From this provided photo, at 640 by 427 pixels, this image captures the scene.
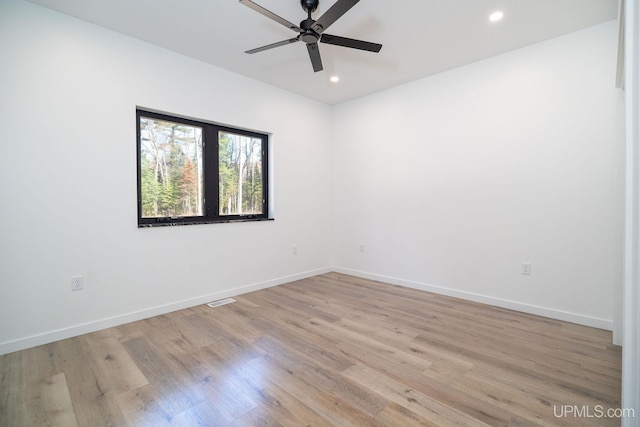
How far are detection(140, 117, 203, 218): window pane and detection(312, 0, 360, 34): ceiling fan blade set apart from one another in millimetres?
1870

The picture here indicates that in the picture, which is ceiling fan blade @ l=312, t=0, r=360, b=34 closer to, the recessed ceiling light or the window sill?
Result: the recessed ceiling light

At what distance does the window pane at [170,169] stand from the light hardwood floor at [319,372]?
1140mm

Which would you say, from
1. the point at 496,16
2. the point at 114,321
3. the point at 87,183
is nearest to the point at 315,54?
the point at 496,16

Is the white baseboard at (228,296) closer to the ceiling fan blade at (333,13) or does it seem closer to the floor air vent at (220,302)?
the floor air vent at (220,302)

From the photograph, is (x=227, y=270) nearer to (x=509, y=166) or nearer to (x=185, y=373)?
(x=185, y=373)

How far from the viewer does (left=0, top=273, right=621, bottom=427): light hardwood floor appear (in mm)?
1484

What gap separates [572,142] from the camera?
261 cm

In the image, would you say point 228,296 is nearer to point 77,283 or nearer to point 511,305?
point 77,283

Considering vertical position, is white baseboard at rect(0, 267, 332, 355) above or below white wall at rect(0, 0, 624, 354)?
below

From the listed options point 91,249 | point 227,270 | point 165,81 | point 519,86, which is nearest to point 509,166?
point 519,86

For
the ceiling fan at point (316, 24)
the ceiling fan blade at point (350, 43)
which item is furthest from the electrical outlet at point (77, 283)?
the ceiling fan blade at point (350, 43)

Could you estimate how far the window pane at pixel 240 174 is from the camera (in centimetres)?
350

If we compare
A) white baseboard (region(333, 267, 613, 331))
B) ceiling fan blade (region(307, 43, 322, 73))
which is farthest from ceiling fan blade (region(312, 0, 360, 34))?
white baseboard (region(333, 267, 613, 331))

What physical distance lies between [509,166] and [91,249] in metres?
4.10
